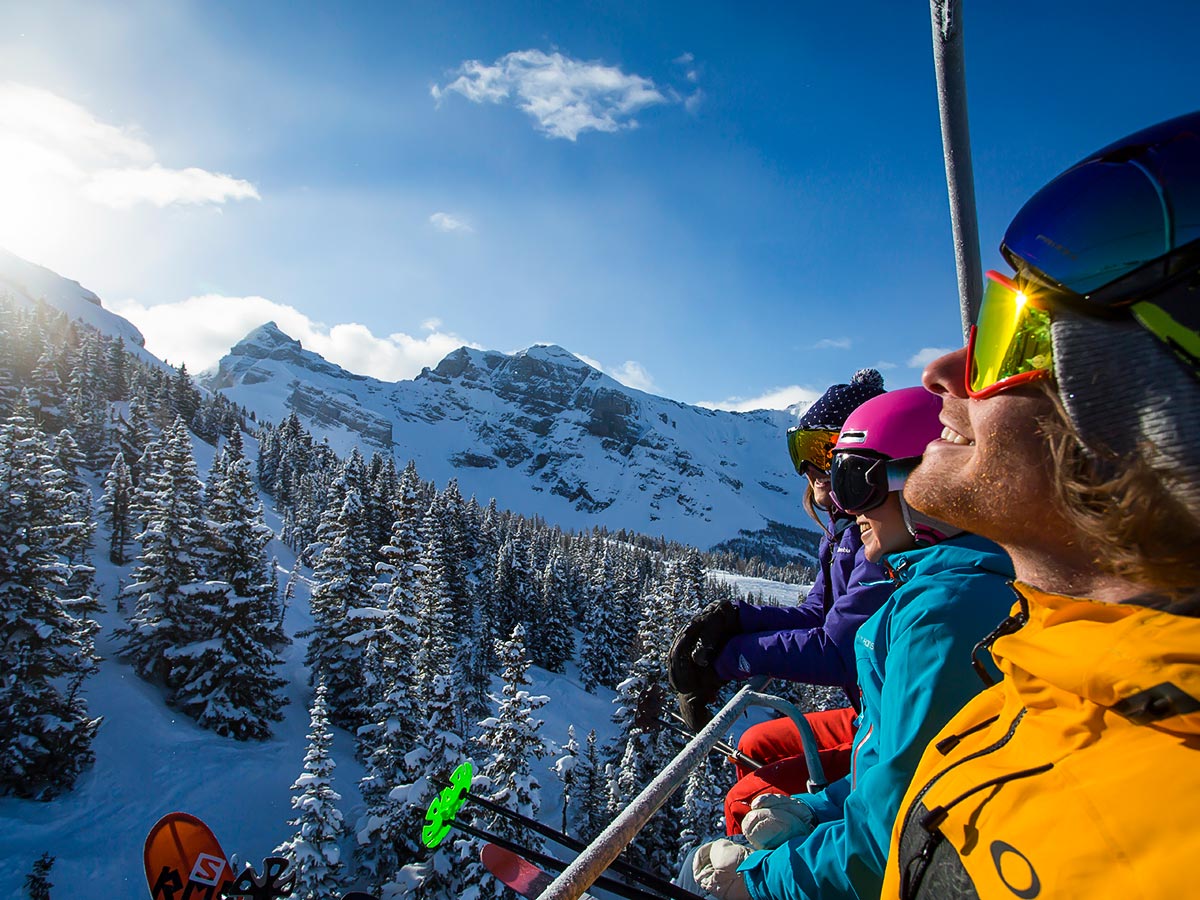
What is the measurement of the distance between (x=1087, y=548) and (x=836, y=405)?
3471mm

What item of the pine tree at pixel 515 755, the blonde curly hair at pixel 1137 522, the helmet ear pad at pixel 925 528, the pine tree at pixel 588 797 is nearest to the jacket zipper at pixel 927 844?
the blonde curly hair at pixel 1137 522

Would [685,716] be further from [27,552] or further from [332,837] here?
[27,552]

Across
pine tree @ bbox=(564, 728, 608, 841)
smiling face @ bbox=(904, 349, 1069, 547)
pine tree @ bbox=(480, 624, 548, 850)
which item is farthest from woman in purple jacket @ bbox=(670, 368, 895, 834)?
pine tree @ bbox=(564, 728, 608, 841)

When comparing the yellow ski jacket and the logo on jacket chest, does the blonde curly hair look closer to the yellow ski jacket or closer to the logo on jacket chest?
the yellow ski jacket

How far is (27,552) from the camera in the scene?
20391mm

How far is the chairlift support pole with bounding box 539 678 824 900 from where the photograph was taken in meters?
1.61

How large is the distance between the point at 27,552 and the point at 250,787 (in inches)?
469

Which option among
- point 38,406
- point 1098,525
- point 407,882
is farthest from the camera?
point 38,406

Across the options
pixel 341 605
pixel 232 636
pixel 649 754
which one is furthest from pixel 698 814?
pixel 232 636

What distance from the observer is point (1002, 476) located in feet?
4.08

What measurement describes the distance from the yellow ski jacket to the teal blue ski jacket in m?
0.48

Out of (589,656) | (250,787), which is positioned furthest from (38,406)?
(589,656)

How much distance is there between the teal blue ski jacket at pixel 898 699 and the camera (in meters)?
1.75

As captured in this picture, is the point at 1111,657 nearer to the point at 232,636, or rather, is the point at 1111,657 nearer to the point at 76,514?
the point at 232,636
